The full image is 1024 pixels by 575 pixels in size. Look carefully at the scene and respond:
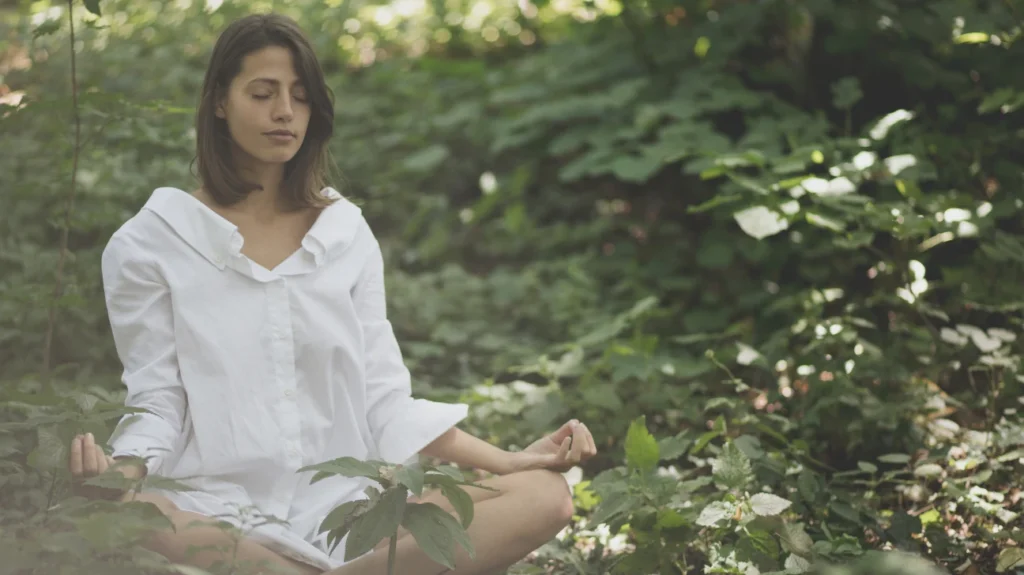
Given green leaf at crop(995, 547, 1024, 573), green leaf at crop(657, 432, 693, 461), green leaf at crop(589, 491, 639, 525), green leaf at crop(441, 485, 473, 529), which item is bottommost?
green leaf at crop(995, 547, 1024, 573)

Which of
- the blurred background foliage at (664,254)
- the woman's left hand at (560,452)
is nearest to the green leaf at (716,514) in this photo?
the blurred background foliage at (664,254)

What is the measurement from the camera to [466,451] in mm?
2209

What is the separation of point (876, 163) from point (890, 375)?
0.71m

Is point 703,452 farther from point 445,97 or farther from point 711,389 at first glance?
point 445,97

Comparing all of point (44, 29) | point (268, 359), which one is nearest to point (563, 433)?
point (268, 359)

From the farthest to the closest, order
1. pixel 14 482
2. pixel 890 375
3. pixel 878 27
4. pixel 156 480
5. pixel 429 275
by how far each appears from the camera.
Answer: pixel 429 275
pixel 878 27
pixel 890 375
pixel 14 482
pixel 156 480

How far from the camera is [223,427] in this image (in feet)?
6.59

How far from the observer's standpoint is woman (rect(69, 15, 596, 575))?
78.4 inches

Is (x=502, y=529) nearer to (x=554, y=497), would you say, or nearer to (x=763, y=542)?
(x=554, y=497)

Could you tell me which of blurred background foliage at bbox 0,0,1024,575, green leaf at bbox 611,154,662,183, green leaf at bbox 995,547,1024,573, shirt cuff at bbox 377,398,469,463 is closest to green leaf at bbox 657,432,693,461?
blurred background foliage at bbox 0,0,1024,575

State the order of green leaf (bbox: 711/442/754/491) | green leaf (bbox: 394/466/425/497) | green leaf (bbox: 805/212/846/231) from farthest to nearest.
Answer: green leaf (bbox: 805/212/846/231)
green leaf (bbox: 711/442/754/491)
green leaf (bbox: 394/466/425/497)

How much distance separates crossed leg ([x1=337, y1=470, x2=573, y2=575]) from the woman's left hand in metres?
0.03

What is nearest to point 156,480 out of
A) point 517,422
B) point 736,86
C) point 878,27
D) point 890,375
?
point 517,422

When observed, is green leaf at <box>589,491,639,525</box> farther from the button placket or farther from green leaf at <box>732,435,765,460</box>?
the button placket
